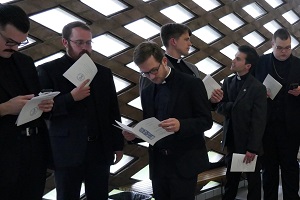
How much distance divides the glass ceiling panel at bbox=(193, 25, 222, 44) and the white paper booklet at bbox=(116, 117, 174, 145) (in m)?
2.00

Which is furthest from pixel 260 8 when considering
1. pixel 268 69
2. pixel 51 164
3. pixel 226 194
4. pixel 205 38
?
pixel 51 164

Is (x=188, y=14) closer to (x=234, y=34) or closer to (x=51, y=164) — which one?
(x=234, y=34)

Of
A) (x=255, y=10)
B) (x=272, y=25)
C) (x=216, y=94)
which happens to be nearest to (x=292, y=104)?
(x=216, y=94)

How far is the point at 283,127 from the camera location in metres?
2.80

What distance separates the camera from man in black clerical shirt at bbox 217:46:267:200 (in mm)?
2586

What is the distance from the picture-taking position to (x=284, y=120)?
279 cm

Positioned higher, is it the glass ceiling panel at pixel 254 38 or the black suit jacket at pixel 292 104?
the black suit jacket at pixel 292 104

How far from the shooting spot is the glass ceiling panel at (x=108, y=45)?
282 cm

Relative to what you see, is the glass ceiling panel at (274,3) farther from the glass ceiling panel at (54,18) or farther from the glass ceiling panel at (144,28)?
the glass ceiling panel at (54,18)

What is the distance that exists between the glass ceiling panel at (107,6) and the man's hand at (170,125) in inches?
52.8

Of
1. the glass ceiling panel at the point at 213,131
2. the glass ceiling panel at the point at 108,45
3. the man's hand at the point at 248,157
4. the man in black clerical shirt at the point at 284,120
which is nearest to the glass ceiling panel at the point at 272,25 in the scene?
the glass ceiling panel at the point at 213,131

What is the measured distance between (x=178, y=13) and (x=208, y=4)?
1.46 ft

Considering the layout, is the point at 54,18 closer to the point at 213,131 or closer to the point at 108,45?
the point at 108,45

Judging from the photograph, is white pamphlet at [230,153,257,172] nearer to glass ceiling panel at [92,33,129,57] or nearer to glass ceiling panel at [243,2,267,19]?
glass ceiling panel at [92,33,129,57]
